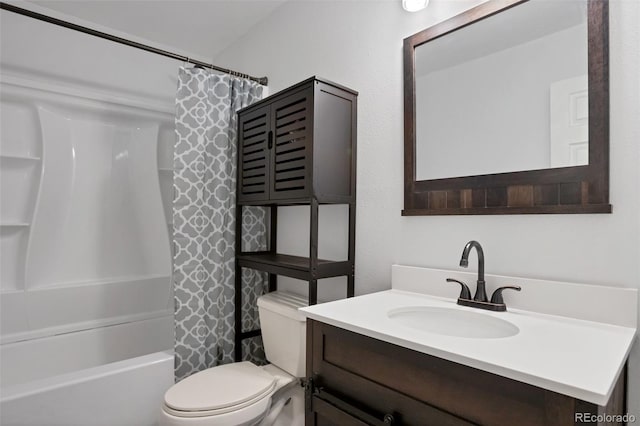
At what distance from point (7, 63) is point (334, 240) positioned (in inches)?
92.0

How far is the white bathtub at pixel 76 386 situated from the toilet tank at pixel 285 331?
0.52 meters

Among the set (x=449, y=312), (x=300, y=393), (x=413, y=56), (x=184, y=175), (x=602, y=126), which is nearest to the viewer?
(x=602, y=126)

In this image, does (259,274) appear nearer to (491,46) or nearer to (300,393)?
(300,393)

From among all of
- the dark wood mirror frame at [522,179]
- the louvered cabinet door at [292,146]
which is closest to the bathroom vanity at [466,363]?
the dark wood mirror frame at [522,179]

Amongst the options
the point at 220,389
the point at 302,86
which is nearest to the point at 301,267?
the point at 220,389

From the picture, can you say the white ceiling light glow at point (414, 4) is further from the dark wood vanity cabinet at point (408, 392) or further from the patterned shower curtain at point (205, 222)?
the dark wood vanity cabinet at point (408, 392)

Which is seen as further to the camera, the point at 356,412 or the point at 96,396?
the point at 96,396

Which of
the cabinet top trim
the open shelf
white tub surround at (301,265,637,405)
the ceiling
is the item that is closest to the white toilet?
the open shelf

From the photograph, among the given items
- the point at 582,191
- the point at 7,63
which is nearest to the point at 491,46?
the point at 582,191

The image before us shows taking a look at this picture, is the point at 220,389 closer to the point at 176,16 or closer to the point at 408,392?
the point at 408,392

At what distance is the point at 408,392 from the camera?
0.92 meters

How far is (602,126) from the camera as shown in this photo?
3.46ft

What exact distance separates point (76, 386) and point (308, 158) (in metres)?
1.38

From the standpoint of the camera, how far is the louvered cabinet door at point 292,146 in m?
1.62
